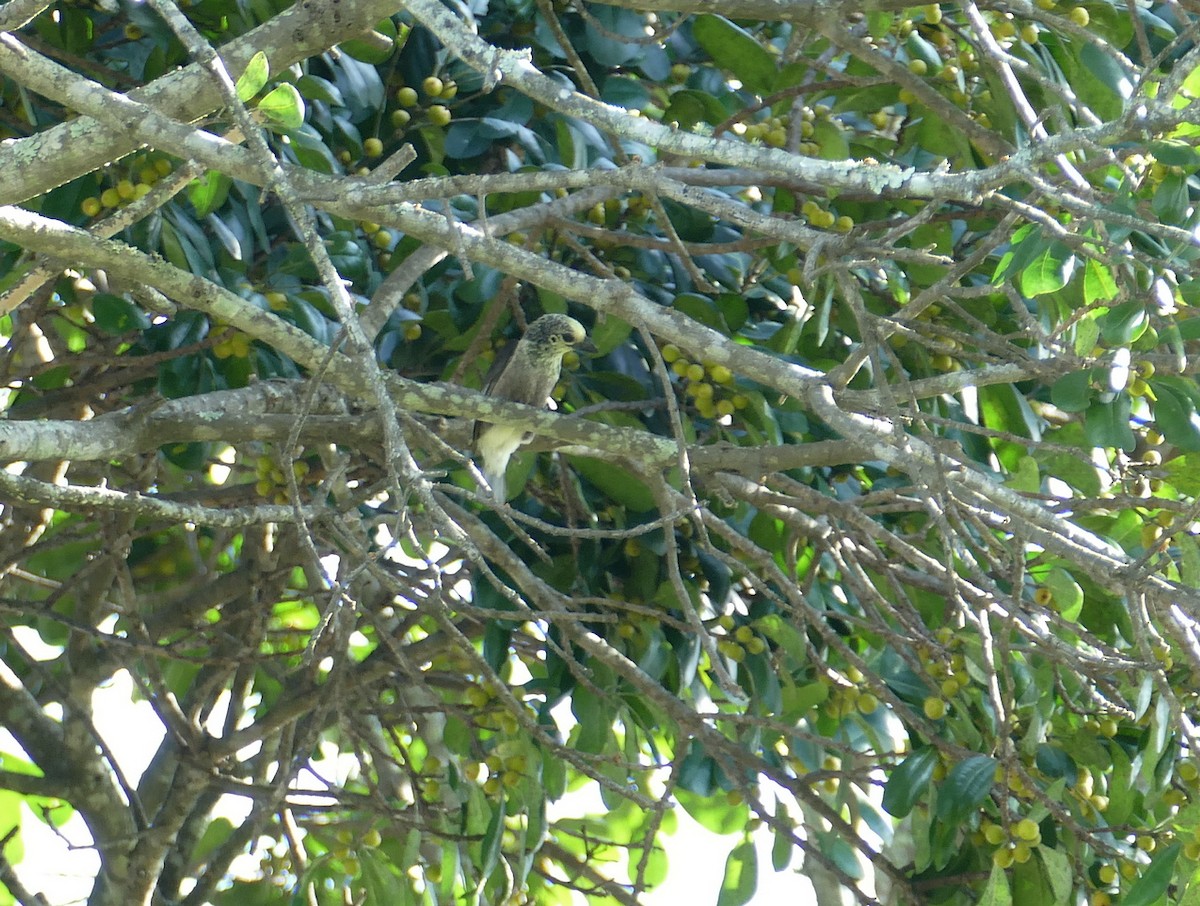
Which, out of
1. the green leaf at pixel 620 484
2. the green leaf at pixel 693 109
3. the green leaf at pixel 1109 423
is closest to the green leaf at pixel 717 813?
the green leaf at pixel 620 484

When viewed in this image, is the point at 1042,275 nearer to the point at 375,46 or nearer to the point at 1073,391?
the point at 1073,391

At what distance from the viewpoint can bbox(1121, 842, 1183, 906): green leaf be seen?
1.92m

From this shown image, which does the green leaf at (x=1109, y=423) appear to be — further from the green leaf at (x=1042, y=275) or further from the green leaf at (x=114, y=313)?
the green leaf at (x=114, y=313)

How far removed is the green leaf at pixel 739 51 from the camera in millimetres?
3152

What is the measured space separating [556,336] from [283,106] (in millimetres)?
1656

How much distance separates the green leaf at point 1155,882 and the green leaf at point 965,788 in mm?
460

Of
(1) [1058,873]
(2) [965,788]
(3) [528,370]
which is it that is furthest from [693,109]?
(1) [1058,873]

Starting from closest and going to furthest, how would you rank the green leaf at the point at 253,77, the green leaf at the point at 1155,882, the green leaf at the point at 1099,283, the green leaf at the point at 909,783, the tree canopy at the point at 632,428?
the green leaf at the point at 253,77 < the green leaf at the point at 1155,882 < the tree canopy at the point at 632,428 < the green leaf at the point at 1099,283 < the green leaf at the point at 909,783

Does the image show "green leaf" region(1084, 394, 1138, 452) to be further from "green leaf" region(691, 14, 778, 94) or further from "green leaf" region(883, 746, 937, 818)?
"green leaf" region(691, 14, 778, 94)

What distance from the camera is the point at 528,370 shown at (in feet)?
11.7

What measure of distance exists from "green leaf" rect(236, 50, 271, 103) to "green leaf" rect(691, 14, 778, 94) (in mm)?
1567

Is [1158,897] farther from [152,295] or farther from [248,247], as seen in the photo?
[248,247]

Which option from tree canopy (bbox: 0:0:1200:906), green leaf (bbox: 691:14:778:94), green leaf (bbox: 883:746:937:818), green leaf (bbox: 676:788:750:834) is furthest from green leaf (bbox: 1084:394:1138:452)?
green leaf (bbox: 676:788:750:834)

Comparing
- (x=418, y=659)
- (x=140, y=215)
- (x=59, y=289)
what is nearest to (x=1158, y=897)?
(x=140, y=215)
